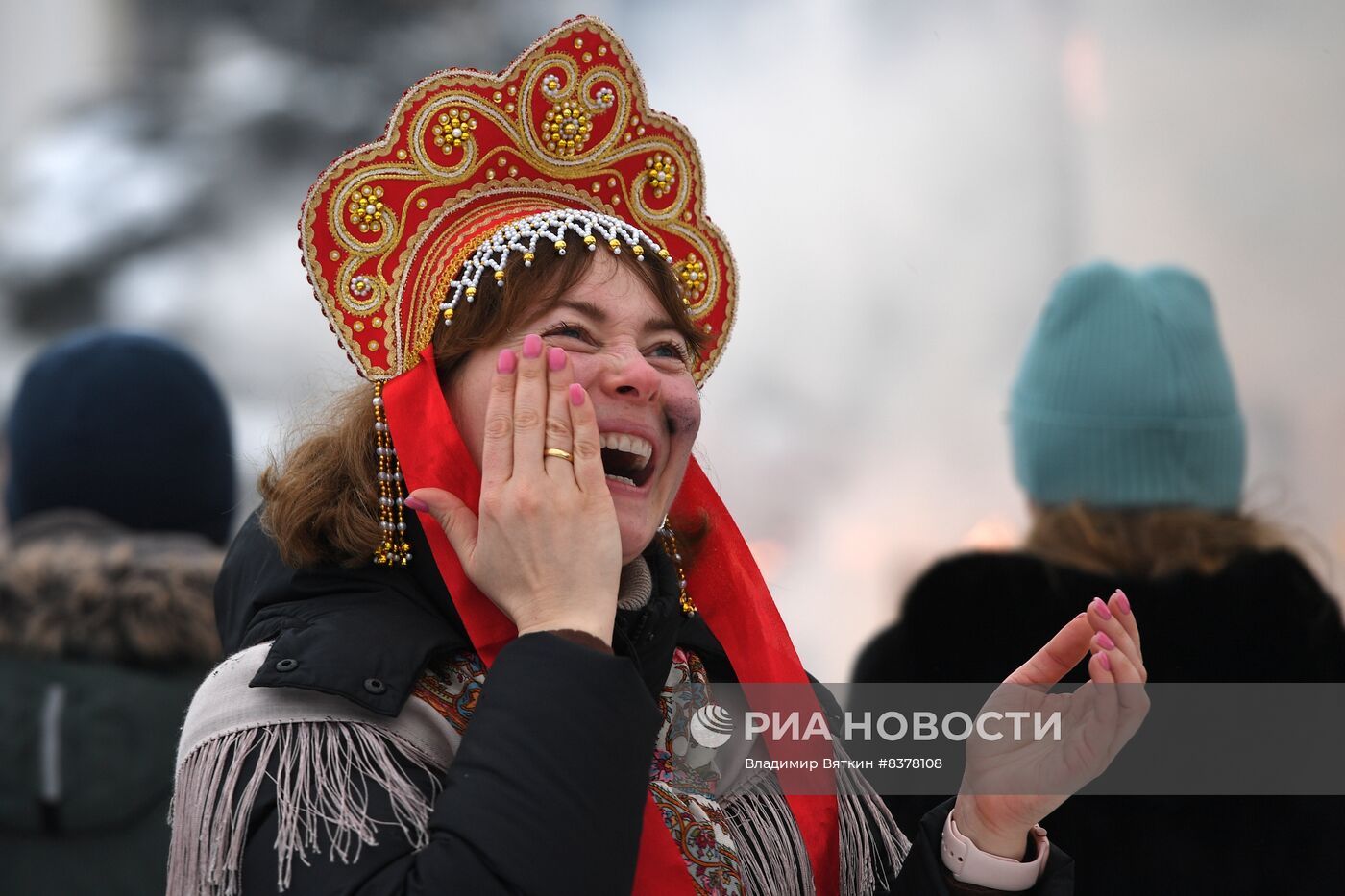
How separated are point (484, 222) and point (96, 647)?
1.07 metres

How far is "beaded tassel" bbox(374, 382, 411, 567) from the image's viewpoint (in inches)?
60.7

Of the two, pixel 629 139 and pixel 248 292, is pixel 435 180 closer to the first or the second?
pixel 629 139

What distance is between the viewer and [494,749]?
1261 millimetres

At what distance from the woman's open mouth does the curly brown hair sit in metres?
0.18

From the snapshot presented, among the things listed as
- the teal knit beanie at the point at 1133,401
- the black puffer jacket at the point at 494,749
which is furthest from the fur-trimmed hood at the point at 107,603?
the teal knit beanie at the point at 1133,401

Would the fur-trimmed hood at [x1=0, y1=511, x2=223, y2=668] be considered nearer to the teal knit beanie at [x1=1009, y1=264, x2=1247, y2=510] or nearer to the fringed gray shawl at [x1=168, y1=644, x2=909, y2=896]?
the fringed gray shawl at [x1=168, y1=644, x2=909, y2=896]

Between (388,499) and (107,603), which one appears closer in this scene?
(388,499)

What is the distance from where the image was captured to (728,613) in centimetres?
179

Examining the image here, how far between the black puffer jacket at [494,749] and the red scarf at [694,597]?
6cm

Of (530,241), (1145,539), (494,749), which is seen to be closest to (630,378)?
(530,241)

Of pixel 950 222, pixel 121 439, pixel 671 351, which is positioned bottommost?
pixel 121 439

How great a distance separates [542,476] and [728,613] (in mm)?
487

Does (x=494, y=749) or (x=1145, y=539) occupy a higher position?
(x=1145, y=539)

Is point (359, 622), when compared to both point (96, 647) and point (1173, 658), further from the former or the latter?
point (1173, 658)
